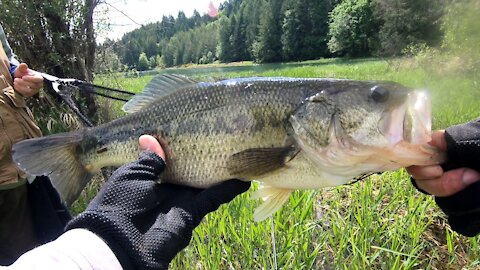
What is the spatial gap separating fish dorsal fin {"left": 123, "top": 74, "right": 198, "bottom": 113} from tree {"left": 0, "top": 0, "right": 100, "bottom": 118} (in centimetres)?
500

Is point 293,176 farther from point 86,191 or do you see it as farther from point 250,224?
point 86,191

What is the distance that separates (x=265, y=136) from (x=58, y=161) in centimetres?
110

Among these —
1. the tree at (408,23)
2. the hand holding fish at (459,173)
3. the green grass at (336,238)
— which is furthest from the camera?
the tree at (408,23)

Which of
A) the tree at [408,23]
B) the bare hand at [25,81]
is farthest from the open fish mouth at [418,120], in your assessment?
the tree at [408,23]

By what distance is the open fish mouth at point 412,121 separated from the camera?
1.64 m

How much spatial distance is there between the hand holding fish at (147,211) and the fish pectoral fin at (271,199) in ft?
0.43

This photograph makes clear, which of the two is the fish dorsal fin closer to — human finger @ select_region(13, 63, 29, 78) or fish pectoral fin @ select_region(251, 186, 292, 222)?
fish pectoral fin @ select_region(251, 186, 292, 222)

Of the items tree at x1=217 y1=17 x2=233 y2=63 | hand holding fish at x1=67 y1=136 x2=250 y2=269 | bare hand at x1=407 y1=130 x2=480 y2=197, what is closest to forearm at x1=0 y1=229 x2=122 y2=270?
hand holding fish at x1=67 y1=136 x2=250 y2=269

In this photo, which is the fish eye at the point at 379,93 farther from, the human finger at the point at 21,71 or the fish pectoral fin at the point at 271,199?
the human finger at the point at 21,71

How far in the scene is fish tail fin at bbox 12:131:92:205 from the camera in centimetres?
208

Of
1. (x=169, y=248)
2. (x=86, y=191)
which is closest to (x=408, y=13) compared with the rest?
(x=86, y=191)

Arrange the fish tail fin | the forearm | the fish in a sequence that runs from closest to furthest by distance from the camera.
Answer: the forearm, the fish, the fish tail fin

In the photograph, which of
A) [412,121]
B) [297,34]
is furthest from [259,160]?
[297,34]

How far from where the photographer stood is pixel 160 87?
2209 mm
